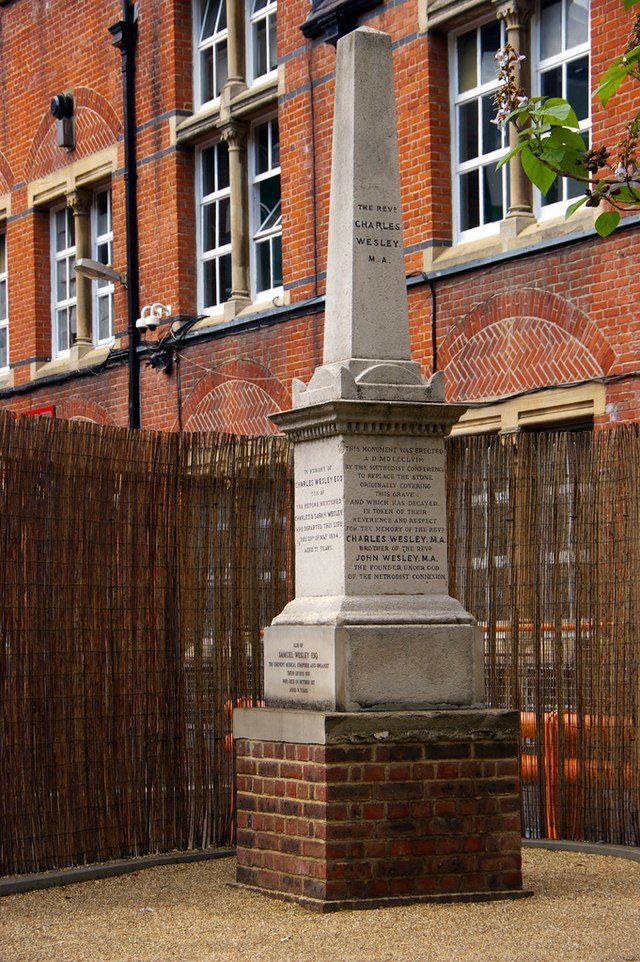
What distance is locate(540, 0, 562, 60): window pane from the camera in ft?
47.9

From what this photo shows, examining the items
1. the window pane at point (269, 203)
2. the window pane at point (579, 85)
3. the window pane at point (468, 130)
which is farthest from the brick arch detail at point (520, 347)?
the window pane at point (269, 203)

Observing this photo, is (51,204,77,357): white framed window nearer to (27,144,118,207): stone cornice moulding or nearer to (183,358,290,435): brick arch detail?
(27,144,118,207): stone cornice moulding

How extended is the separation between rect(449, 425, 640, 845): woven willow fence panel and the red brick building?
3440mm

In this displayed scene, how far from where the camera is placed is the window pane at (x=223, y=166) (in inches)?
769

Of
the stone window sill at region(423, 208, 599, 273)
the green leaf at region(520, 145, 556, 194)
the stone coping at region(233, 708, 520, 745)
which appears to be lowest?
the stone coping at region(233, 708, 520, 745)

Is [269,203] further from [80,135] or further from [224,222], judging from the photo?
[80,135]

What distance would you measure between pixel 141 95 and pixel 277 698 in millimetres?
13327

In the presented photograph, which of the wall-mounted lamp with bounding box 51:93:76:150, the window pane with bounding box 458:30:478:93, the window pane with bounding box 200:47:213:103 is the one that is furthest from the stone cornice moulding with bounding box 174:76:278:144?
the window pane with bounding box 458:30:478:93

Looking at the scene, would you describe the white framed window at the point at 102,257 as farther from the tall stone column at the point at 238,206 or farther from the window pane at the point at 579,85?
the window pane at the point at 579,85

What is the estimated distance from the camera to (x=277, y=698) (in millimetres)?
8508

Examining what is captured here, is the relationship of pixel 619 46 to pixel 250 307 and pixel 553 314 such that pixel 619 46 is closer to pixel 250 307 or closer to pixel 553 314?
pixel 553 314

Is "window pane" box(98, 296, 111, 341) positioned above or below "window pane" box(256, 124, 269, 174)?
below

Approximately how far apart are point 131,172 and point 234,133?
2093mm

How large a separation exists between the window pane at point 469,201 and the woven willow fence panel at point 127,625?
6006mm
